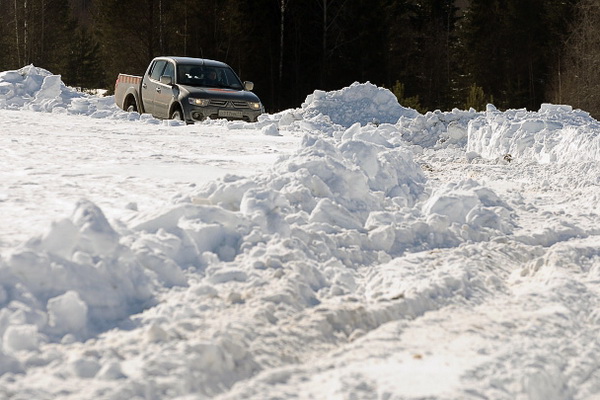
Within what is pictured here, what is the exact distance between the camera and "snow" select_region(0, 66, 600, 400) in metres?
3.62

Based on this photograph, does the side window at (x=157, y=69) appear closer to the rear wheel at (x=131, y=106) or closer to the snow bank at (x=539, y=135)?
the rear wheel at (x=131, y=106)

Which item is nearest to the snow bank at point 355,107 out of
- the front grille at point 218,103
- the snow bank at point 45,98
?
the front grille at point 218,103

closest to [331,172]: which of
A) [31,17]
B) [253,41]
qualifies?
[253,41]

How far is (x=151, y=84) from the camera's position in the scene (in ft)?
54.9

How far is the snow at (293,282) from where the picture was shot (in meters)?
3.62

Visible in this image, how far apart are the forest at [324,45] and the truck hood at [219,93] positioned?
13.3 metres

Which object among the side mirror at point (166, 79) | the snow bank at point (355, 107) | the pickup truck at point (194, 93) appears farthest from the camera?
the snow bank at point (355, 107)

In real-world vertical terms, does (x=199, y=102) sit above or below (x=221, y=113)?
above

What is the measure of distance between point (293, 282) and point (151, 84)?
496 inches

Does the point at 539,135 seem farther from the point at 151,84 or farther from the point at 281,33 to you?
the point at 281,33

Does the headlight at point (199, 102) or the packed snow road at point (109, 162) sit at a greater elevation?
the headlight at point (199, 102)

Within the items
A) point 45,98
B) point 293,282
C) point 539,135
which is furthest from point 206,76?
point 293,282

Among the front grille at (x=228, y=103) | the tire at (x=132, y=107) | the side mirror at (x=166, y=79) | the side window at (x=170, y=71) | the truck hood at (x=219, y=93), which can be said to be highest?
the side window at (x=170, y=71)

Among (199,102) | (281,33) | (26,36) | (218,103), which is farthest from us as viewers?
(26,36)
